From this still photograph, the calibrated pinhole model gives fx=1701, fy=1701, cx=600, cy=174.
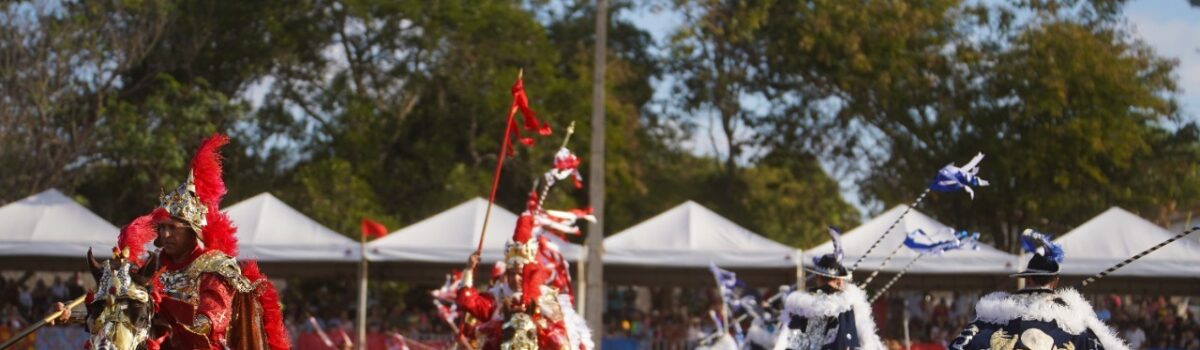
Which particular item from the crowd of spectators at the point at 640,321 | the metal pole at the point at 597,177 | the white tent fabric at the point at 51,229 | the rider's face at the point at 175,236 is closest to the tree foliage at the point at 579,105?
the crowd of spectators at the point at 640,321

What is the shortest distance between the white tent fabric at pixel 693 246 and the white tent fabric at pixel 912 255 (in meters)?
0.55

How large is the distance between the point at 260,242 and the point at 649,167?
17072 millimetres

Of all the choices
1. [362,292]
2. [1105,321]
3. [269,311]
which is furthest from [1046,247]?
[1105,321]

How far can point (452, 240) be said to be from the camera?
69.1 ft

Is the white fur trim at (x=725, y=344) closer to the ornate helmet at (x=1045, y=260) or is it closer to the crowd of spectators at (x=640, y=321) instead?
the crowd of spectators at (x=640, y=321)

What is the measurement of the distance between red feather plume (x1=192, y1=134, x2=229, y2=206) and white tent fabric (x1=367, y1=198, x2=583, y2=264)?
1228 centimetres

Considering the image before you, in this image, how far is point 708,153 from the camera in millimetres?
38250

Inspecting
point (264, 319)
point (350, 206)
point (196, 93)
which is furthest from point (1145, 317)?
point (264, 319)

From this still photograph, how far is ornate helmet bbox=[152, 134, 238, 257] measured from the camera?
7.90 metres

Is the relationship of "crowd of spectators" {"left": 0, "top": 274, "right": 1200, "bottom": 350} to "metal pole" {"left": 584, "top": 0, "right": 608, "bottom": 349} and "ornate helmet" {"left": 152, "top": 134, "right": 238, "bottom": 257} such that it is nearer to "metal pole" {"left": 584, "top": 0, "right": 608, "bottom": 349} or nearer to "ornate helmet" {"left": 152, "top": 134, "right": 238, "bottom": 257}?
"metal pole" {"left": 584, "top": 0, "right": 608, "bottom": 349}

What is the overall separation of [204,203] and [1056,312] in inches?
174

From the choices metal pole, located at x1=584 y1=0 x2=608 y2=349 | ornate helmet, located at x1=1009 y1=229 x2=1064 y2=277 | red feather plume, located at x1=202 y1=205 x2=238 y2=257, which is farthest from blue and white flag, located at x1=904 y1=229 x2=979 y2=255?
red feather plume, located at x1=202 y1=205 x2=238 y2=257

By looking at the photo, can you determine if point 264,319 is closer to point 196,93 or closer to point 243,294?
point 243,294

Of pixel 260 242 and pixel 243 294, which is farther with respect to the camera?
pixel 260 242
